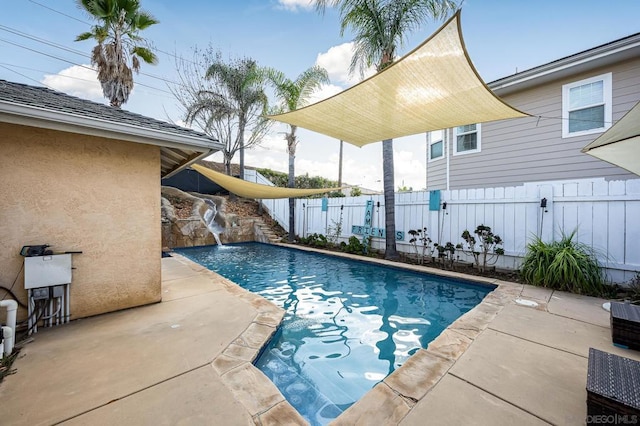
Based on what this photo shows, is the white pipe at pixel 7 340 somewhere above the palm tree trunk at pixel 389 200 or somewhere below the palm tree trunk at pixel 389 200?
below

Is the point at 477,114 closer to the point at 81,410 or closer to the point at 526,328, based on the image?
the point at 526,328

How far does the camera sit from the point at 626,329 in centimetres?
232

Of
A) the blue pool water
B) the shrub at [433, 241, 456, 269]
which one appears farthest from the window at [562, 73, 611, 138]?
the blue pool water

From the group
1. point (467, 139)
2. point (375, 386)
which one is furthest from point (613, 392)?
point (467, 139)

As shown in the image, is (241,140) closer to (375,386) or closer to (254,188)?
(254,188)

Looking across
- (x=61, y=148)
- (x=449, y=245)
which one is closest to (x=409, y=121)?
(x=449, y=245)

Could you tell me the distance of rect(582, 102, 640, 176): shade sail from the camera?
2.65 m

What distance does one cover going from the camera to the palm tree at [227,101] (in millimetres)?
12805

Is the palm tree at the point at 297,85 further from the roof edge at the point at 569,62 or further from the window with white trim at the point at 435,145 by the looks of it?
the roof edge at the point at 569,62

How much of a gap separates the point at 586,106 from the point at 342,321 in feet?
23.2

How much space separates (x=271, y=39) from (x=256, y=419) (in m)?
9.48

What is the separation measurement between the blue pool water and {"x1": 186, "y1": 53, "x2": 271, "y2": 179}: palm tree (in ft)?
29.7

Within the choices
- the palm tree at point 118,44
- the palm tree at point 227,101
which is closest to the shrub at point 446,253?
the palm tree at point 227,101

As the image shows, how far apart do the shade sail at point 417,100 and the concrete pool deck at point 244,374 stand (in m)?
2.81
